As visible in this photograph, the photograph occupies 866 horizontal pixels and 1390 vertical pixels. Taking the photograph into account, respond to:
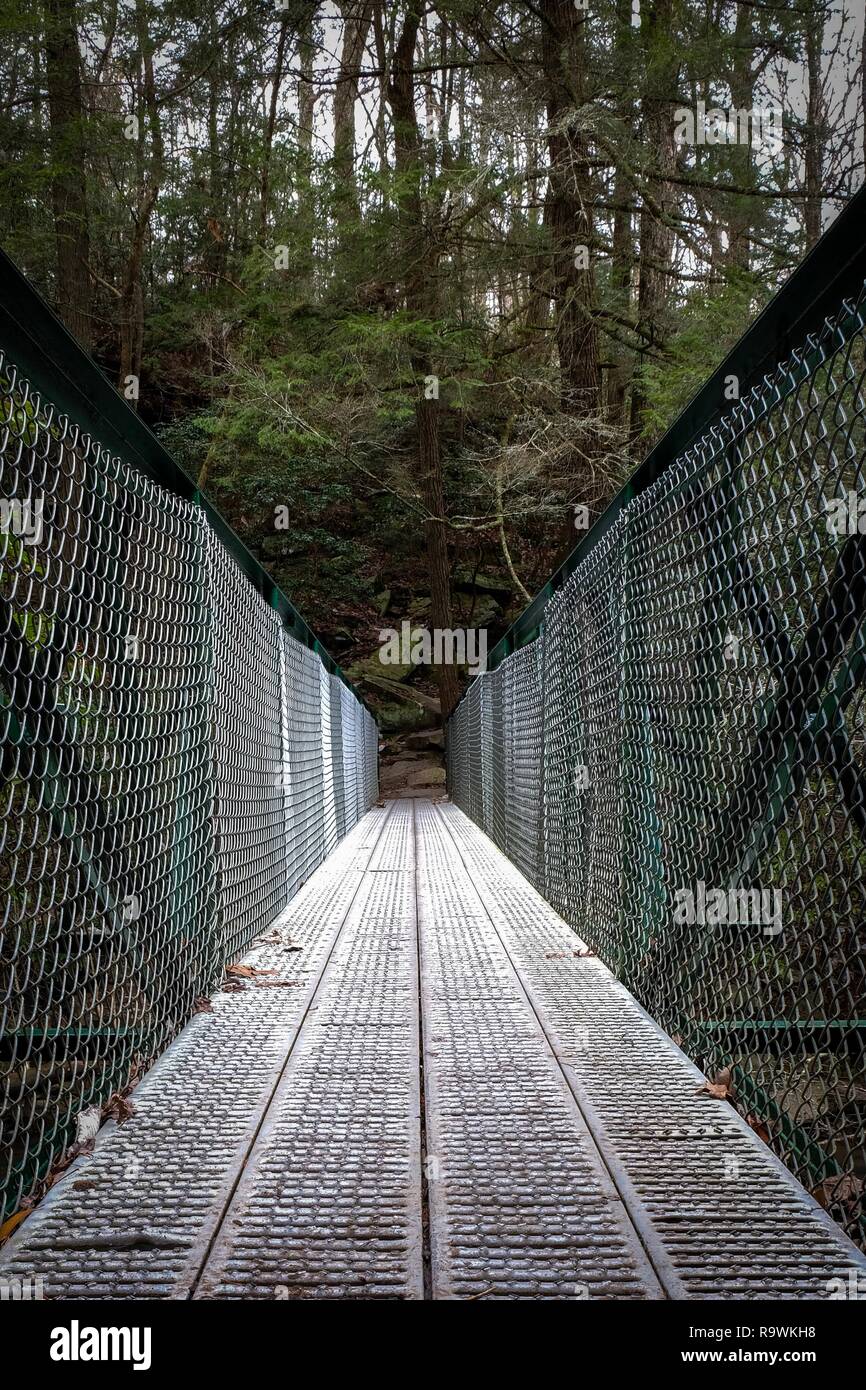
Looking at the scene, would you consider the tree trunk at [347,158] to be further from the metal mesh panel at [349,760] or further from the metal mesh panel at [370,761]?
the metal mesh panel at [370,761]

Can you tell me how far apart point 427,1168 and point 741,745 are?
1380mm

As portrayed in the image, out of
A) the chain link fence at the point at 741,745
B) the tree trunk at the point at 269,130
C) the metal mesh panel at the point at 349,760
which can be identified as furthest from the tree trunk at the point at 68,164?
the chain link fence at the point at 741,745

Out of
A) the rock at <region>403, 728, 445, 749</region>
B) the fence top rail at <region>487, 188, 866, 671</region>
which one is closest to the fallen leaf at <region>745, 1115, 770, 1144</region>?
the fence top rail at <region>487, 188, 866, 671</region>

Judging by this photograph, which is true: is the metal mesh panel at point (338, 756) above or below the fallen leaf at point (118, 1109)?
above

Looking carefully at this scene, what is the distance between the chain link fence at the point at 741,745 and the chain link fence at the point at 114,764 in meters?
1.44

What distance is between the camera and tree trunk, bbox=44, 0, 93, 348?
11.2m

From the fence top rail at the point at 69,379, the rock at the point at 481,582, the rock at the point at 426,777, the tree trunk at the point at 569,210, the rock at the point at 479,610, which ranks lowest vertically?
the rock at the point at 426,777

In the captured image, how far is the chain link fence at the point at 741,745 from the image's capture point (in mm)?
1981

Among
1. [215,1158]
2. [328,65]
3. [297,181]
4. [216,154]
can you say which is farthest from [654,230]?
[215,1158]

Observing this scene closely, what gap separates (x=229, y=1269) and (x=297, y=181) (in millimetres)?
14148

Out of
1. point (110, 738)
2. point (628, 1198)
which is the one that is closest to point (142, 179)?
point (110, 738)

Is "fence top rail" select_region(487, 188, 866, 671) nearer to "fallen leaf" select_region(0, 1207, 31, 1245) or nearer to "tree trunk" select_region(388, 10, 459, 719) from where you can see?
"fallen leaf" select_region(0, 1207, 31, 1245)

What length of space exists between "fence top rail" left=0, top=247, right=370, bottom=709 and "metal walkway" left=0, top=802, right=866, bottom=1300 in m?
1.62

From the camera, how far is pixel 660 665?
315 centimetres
